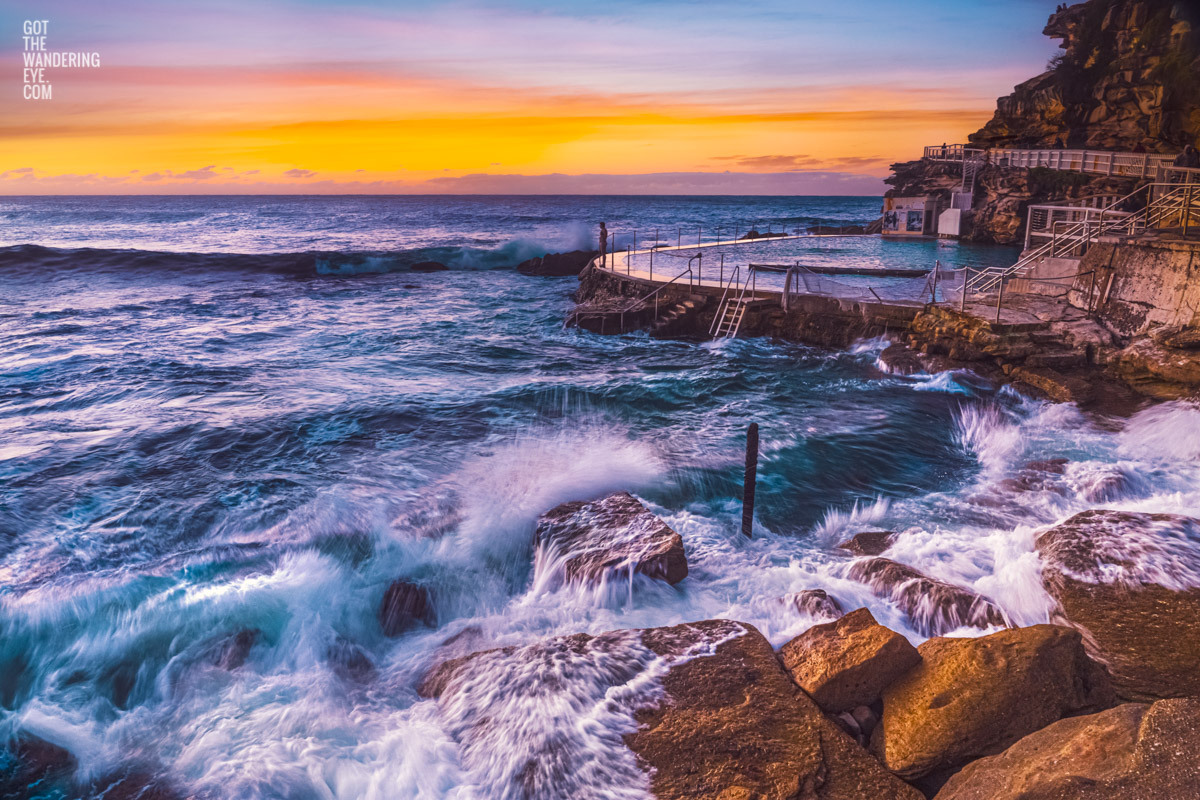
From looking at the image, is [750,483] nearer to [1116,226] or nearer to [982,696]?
[982,696]

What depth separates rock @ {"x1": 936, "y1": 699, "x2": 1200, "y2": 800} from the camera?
12.7 feet

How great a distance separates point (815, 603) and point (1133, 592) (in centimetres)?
316

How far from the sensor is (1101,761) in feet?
13.4

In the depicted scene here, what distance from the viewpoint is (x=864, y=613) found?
6.32 m

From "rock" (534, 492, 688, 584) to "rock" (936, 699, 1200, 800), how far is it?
3.89 meters

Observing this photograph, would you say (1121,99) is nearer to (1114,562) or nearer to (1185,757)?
(1114,562)

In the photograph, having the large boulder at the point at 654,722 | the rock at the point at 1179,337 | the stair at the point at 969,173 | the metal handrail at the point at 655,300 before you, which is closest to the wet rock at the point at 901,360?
the rock at the point at 1179,337

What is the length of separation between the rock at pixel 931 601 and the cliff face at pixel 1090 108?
1455 inches

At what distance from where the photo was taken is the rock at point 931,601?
697cm

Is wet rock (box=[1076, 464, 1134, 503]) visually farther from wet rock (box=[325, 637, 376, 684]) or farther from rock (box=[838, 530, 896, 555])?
wet rock (box=[325, 637, 376, 684])

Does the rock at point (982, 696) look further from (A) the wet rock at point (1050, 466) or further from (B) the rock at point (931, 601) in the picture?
(A) the wet rock at point (1050, 466)

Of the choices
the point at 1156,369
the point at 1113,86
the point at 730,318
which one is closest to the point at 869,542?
the point at 1156,369

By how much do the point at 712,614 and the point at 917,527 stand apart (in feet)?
12.9

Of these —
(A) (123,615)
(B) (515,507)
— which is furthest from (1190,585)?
(A) (123,615)
